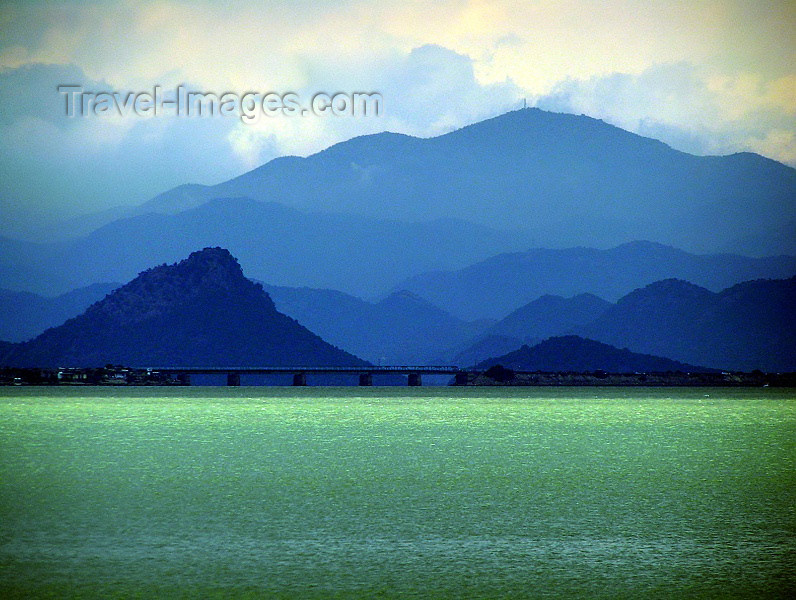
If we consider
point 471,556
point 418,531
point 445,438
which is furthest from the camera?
point 445,438

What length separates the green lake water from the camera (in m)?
25.3

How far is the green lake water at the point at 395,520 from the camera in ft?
83.0

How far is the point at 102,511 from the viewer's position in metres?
36.7

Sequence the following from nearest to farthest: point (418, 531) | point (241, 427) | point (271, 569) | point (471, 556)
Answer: point (271, 569) → point (471, 556) → point (418, 531) → point (241, 427)

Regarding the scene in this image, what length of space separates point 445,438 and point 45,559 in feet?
174

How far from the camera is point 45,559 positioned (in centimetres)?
2762

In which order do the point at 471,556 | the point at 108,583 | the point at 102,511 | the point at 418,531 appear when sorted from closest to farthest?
the point at 108,583 < the point at 471,556 < the point at 418,531 < the point at 102,511

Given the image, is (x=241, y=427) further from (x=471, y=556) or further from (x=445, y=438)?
(x=471, y=556)

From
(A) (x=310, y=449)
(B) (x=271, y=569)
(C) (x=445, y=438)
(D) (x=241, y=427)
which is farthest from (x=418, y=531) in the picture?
(D) (x=241, y=427)

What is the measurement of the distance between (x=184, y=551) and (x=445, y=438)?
5100 centimetres

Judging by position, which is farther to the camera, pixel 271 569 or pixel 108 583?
pixel 271 569

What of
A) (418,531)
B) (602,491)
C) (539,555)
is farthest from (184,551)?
(602,491)

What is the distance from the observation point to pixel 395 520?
3500cm

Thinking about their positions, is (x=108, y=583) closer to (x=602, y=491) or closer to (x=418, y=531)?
(x=418, y=531)
